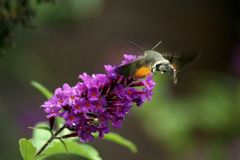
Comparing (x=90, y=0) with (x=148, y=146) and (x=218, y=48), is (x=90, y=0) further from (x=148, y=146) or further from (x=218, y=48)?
(x=218, y=48)

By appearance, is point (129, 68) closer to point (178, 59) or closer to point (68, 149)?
point (178, 59)

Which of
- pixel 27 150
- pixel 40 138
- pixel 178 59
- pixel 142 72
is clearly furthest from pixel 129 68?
pixel 40 138

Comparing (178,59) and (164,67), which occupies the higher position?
(178,59)

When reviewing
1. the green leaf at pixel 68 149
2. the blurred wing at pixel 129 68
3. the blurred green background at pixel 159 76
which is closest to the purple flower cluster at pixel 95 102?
the blurred wing at pixel 129 68

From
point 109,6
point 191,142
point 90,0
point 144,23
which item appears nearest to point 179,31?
point 144,23

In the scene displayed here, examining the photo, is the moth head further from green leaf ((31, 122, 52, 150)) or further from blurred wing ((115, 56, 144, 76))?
green leaf ((31, 122, 52, 150))

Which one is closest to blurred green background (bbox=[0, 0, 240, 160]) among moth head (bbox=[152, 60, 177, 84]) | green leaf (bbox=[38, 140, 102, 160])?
green leaf (bbox=[38, 140, 102, 160])
